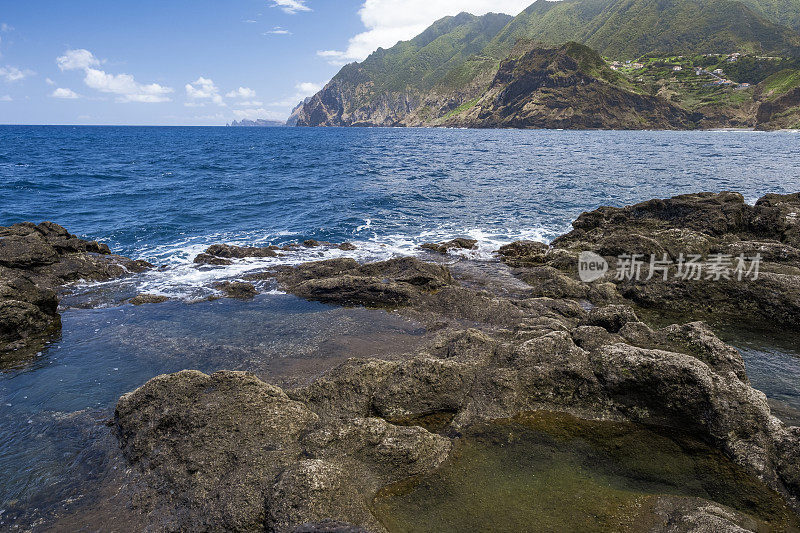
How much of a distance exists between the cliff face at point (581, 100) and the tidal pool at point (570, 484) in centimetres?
19526

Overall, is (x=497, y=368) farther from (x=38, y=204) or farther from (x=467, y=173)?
(x=467, y=173)

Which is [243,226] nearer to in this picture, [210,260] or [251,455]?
[210,260]

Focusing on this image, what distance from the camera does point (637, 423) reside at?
7.85 metres

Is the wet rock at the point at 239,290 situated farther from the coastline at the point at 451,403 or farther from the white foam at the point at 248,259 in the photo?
the coastline at the point at 451,403

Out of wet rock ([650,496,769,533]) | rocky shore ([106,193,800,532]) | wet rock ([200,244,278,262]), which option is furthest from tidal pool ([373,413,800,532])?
wet rock ([200,244,278,262])

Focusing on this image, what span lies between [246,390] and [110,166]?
69441 mm

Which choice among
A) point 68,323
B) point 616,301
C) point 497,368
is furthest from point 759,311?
point 68,323

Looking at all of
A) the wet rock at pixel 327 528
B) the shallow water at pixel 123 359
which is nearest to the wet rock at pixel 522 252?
the shallow water at pixel 123 359

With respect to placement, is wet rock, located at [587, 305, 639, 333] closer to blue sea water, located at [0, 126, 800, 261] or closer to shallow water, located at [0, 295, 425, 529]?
shallow water, located at [0, 295, 425, 529]

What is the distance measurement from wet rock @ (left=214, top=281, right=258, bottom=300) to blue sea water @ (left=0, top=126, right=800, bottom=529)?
600mm

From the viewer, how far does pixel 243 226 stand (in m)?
31.2

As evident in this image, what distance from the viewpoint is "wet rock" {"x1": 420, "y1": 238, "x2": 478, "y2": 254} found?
75.9 feet

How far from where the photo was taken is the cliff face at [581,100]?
171 metres

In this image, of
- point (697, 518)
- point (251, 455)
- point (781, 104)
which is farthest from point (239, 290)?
point (781, 104)
